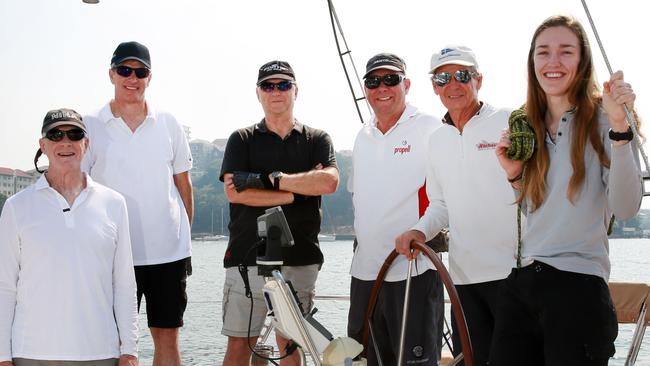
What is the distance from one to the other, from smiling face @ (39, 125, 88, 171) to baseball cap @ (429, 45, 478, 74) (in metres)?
1.39

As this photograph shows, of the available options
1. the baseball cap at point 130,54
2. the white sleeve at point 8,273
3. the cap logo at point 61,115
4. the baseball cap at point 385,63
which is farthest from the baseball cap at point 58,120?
the baseball cap at point 385,63

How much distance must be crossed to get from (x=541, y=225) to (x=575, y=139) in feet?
0.82

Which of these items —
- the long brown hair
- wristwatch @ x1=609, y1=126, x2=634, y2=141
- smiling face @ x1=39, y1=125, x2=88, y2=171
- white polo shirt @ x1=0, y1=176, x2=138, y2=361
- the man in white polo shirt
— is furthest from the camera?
the man in white polo shirt

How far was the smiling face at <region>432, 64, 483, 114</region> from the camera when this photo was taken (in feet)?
9.73

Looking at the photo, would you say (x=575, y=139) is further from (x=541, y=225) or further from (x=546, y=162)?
(x=541, y=225)

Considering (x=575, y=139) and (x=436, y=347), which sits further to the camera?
(x=436, y=347)

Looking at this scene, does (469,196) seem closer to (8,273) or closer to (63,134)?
(63,134)

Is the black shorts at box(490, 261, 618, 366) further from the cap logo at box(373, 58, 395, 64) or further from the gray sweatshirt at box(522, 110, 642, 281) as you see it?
the cap logo at box(373, 58, 395, 64)

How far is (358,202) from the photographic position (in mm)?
3328

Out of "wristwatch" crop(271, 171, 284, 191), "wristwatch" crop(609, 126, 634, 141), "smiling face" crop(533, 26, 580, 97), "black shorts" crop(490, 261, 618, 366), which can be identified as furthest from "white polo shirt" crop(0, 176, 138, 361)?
"wristwatch" crop(609, 126, 634, 141)

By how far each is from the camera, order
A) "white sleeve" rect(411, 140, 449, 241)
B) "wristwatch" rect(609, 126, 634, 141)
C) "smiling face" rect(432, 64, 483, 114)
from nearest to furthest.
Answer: "wristwatch" rect(609, 126, 634, 141)
"white sleeve" rect(411, 140, 449, 241)
"smiling face" rect(432, 64, 483, 114)

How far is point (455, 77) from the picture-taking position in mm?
2990

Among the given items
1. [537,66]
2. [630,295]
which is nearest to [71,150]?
[537,66]

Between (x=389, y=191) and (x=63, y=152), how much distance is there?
131 cm
